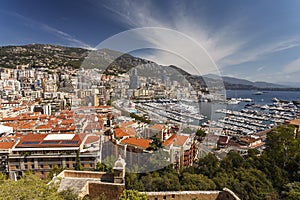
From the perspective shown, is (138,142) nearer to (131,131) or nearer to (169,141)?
(131,131)

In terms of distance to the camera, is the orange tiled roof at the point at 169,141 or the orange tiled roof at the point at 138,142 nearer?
the orange tiled roof at the point at 138,142

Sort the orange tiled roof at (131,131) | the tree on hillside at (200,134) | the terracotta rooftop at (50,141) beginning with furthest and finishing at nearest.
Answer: the terracotta rooftop at (50,141) → the tree on hillside at (200,134) → the orange tiled roof at (131,131)

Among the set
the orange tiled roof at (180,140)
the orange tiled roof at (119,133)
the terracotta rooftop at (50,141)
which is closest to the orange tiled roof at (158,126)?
the orange tiled roof at (180,140)

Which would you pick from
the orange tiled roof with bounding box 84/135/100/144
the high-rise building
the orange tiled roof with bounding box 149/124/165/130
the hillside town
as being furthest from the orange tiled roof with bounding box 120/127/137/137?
the orange tiled roof with bounding box 84/135/100/144

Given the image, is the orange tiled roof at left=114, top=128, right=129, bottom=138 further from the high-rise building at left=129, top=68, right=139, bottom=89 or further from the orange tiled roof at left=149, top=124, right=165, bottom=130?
the high-rise building at left=129, top=68, right=139, bottom=89

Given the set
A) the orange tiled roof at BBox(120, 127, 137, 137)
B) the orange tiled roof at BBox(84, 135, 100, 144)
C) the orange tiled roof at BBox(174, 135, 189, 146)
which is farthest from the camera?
the orange tiled roof at BBox(84, 135, 100, 144)

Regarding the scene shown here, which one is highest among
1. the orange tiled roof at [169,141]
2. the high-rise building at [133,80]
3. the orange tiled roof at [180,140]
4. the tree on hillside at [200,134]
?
the high-rise building at [133,80]

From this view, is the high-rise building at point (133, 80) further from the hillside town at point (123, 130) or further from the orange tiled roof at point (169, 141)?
the orange tiled roof at point (169, 141)

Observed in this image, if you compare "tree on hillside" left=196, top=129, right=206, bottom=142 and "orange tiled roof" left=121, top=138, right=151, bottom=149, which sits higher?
"orange tiled roof" left=121, top=138, right=151, bottom=149

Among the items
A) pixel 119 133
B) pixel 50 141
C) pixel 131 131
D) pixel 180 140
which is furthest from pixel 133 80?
pixel 50 141

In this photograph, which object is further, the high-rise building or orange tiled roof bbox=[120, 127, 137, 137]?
orange tiled roof bbox=[120, 127, 137, 137]
